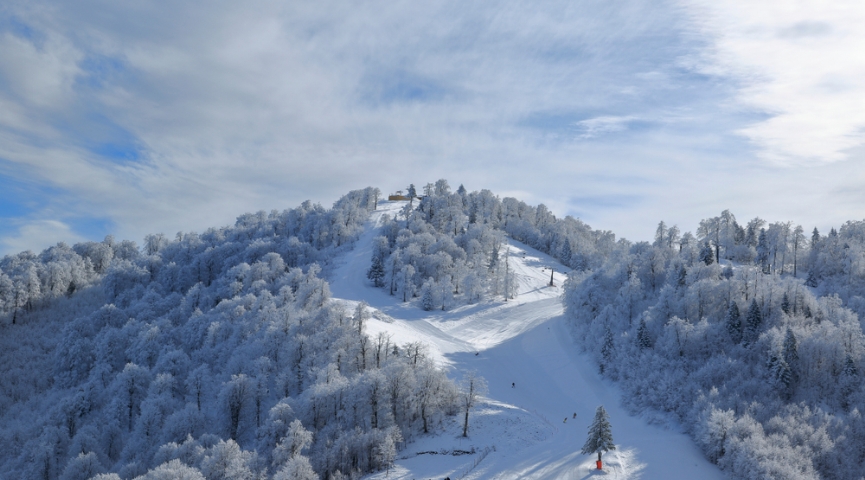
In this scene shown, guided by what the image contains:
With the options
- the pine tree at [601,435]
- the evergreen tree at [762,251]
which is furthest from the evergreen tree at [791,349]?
the evergreen tree at [762,251]

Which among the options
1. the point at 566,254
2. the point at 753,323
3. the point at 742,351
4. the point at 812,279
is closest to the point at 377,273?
the point at 566,254

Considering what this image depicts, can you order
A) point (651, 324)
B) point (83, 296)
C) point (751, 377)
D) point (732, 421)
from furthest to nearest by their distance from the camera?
point (83, 296) → point (651, 324) → point (751, 377) → point (732, 421)

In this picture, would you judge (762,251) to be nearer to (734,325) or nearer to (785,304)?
(785,304)

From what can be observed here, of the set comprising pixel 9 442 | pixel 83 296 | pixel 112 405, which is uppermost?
pixel 83 296

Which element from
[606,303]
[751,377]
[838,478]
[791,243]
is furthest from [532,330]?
[791,243]

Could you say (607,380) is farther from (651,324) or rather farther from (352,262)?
(352,262)

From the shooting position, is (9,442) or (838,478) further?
(9,442)

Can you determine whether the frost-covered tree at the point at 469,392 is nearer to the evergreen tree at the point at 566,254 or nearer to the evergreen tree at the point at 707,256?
the evergreen tree at the point at 707,256
